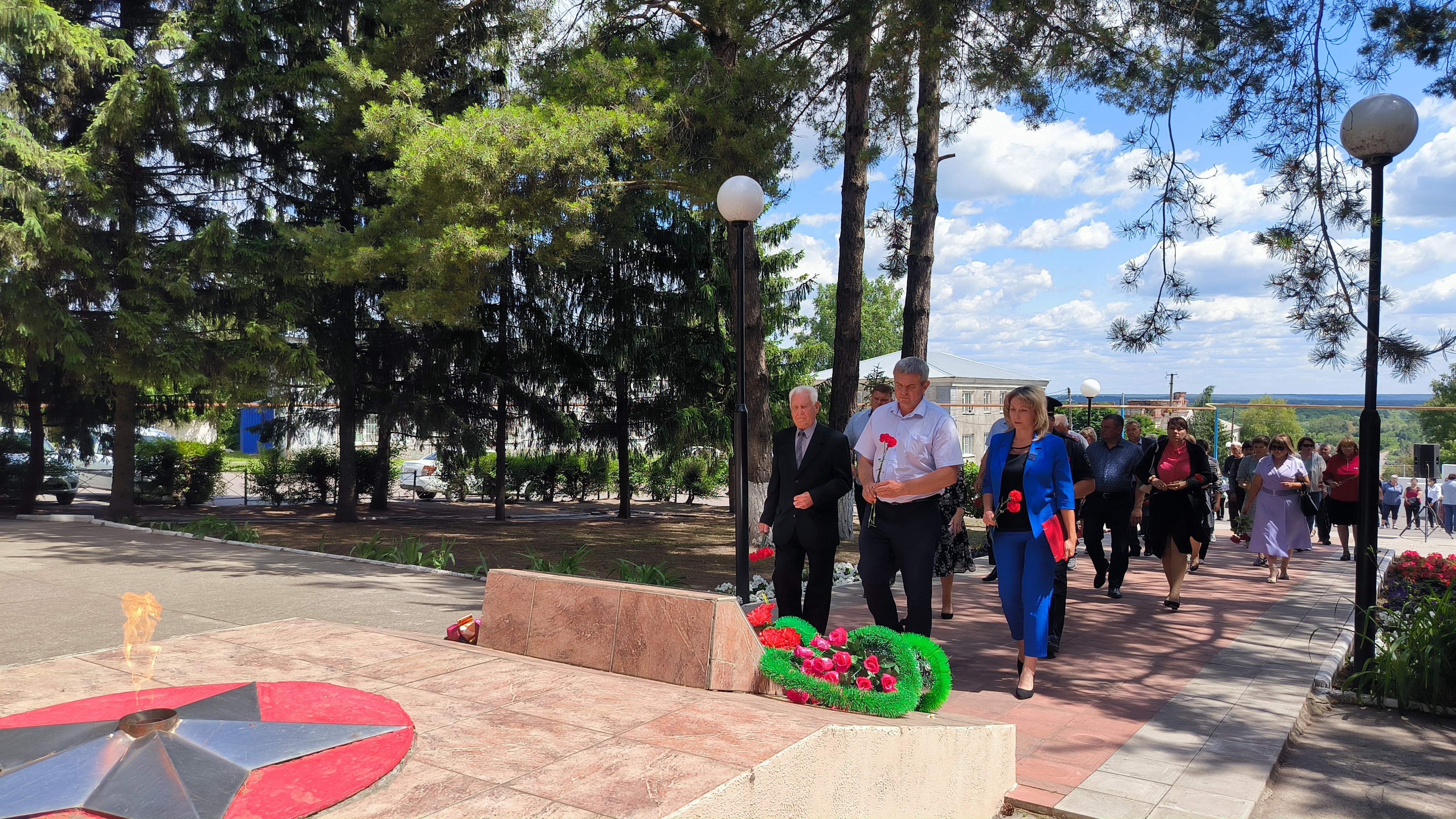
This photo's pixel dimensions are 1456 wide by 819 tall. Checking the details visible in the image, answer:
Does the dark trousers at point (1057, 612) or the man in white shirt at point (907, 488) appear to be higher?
the man in white shirt at point (907, 488)

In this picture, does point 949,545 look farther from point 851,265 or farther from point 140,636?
point 851,265

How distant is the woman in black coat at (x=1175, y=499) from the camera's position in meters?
8.12

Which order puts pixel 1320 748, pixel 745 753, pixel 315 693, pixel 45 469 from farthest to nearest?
pixel 45 469 → pixel 1320 748 → pixel 315 693 → pixel 745 753

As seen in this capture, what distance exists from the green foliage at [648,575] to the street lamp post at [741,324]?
1.74 meters

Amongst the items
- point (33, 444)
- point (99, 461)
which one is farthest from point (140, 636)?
point (99, 461)

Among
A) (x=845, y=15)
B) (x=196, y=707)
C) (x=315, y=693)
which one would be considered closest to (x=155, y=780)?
(x=196, y=707)

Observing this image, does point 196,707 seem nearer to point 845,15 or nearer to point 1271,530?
point 845,15

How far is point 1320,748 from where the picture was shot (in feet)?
15.7

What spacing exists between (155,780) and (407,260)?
9.20m

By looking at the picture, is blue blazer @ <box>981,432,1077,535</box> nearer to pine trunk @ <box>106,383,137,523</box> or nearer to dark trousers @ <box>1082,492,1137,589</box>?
dark trousers @ <box>1082,492,1137,589</box>

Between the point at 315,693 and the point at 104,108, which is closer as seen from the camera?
the point at 315,693

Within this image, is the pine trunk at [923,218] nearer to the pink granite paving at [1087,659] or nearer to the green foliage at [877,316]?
the pink granite paving at [1087,659]

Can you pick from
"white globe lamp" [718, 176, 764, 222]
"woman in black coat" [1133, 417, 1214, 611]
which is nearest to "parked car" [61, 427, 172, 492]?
"white globe lamp" [718, 176, 764, 222]

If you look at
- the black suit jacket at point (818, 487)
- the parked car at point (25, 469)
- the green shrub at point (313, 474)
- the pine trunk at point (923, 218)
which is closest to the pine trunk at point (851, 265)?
the pine trunk at point (923, 218)
